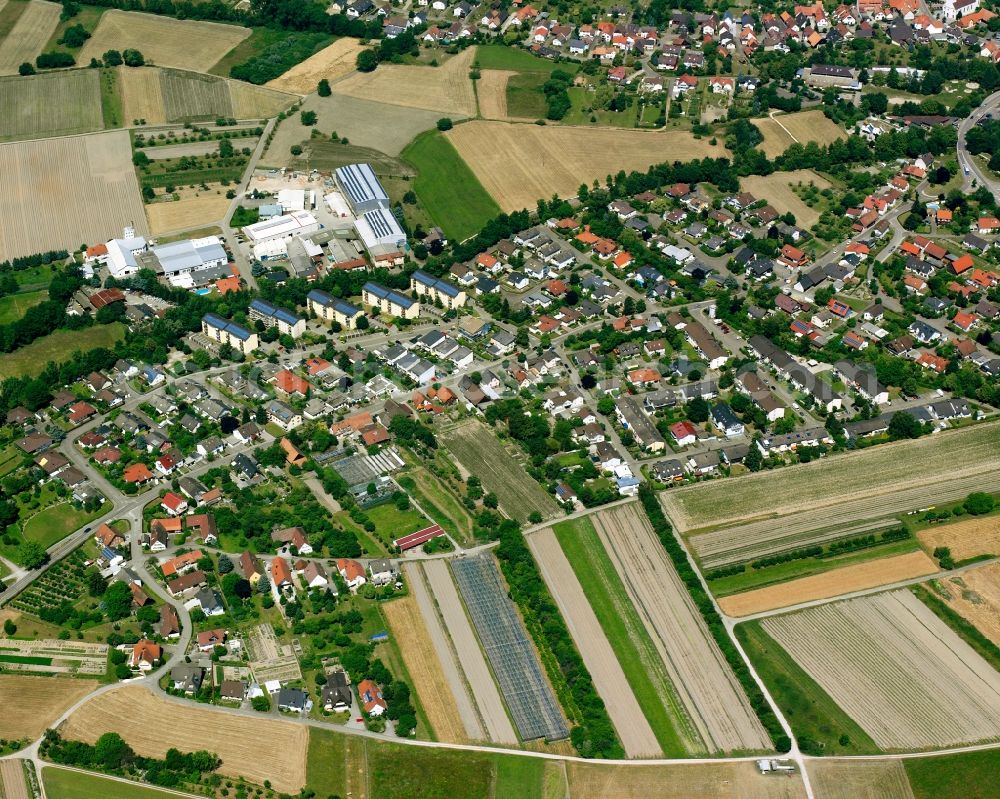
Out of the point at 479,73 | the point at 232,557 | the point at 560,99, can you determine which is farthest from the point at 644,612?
the point at 479,73

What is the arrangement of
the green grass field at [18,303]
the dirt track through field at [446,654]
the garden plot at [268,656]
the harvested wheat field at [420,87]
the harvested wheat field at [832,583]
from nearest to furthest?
the dirt track through field at [446,654] < the garden plot at [268,656] < the harvested wheat field at [832,583] < the green grass field at [18,303] < the harvested wheat field at [420,87]

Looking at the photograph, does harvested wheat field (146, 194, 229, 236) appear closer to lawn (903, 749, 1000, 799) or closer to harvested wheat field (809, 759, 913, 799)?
harvested wheat field (809, 759, 913, 799)

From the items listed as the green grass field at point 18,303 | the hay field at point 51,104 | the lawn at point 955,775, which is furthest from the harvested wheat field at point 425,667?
the hay field at point 51,104

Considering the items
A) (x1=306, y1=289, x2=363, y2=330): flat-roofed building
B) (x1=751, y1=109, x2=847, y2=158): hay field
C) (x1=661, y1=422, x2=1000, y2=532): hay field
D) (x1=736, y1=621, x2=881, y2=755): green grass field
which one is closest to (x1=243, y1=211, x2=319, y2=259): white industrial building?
(x1=306, y1=289, x2=363, y2=330): flat-roofed building

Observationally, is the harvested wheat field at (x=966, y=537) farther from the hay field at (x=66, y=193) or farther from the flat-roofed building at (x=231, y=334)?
the hay field at (x=66, y=193)

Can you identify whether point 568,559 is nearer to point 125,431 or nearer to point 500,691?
point 500,691

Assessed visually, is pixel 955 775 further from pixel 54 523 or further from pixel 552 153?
pixel 552 153

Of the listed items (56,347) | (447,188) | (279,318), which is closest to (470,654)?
(279,318)

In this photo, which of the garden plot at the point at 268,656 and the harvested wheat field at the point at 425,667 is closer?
the harvested wheat field at the point at 425,667
